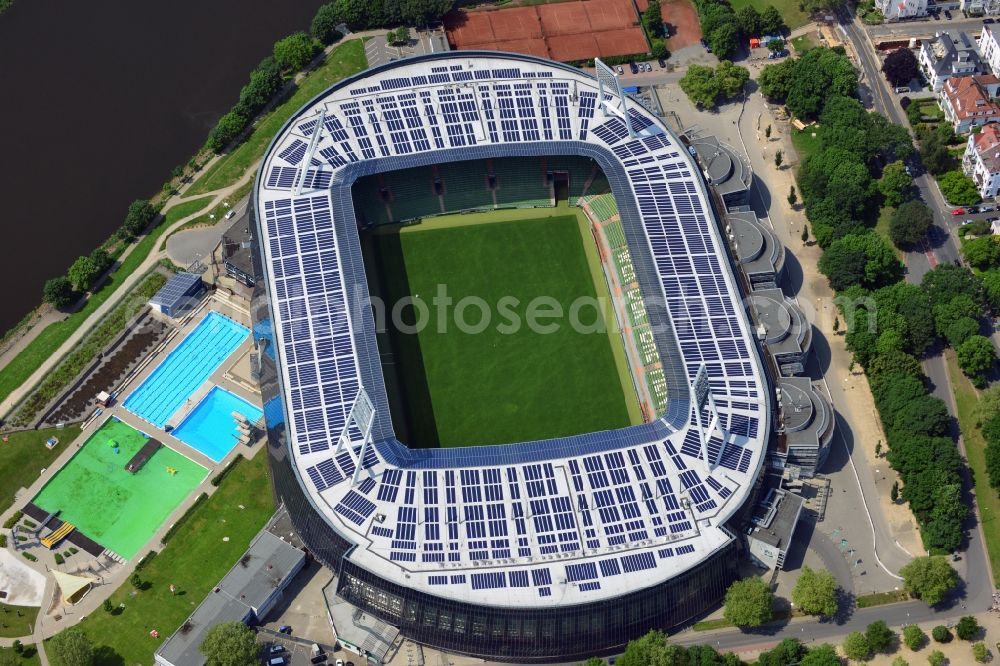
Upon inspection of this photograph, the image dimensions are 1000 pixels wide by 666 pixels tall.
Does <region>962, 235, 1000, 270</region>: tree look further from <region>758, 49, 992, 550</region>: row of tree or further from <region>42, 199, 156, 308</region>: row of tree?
<region>42, 199, 156, 308</region>: row of tree

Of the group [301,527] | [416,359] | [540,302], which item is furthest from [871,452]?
[301,527]

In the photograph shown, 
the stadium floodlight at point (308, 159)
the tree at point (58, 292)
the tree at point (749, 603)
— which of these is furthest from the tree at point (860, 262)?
the tree at point (58, 292)

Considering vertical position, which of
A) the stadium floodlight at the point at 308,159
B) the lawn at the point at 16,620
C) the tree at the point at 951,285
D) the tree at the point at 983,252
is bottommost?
the lawn at the point at 16,620

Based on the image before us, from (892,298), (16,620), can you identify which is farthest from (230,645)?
(892,298)

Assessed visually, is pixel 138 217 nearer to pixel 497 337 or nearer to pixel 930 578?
pixel 497 337

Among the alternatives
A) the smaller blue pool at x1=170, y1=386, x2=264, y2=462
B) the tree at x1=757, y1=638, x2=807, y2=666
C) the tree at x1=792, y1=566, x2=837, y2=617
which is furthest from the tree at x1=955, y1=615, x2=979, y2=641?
the smaller blue pool at x1=170, y1=386, x2=264, y2=462

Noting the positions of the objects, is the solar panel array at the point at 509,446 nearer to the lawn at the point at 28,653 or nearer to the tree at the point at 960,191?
the lawn at the point at 28,653
